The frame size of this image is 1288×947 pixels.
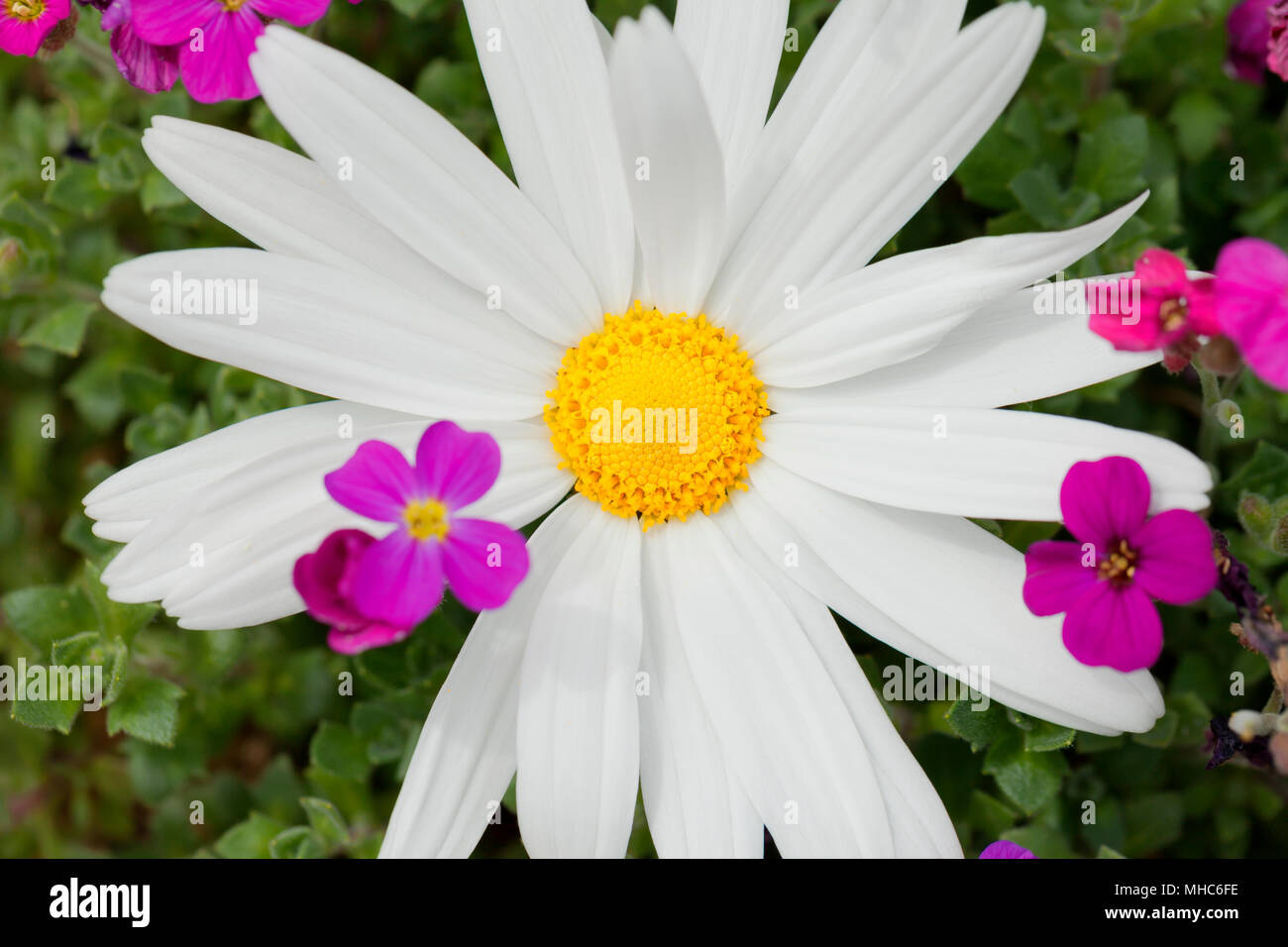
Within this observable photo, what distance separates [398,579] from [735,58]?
1283 millimetres

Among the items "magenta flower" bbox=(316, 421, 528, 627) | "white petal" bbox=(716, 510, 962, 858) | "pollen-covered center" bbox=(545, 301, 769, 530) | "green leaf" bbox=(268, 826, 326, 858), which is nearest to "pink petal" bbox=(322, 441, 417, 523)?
"magenta flower" bbox=(316, 421, 528, 627)

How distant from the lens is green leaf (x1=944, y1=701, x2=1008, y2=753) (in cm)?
271

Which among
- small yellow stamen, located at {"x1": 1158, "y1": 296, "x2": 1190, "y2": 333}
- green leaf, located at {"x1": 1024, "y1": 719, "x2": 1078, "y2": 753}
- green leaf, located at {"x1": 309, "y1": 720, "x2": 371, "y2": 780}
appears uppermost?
small yellow stamen, located at {"x1": 1158, "y1": 296, "x2": 1190, "y2": 333}

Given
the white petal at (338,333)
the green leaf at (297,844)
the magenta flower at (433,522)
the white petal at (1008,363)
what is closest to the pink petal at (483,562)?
the magenta flower at (433,522)

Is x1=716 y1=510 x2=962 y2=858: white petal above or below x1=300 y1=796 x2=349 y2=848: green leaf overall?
above

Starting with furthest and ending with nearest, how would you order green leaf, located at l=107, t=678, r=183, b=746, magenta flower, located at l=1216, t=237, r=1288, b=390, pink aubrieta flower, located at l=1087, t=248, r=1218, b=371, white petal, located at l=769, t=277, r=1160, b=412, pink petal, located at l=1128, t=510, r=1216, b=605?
green leaf, located at l=107, t=678, r=183, b=746
white petal, located at l=769, t=277, r=1160, b=412
pink petal, located at l=1128, t=510, r=1216, b=605
pink aubrieta flower, located at l=1087, t=248, r=1218, b=371
magenta flower, located at l=1216, t=237, r=1288, b=390

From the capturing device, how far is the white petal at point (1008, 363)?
2.45 meters

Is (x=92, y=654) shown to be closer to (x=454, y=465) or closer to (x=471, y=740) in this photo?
(x=471, y=740)

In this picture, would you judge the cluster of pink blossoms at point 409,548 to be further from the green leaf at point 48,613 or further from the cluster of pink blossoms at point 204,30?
the green leaf at point 48,613

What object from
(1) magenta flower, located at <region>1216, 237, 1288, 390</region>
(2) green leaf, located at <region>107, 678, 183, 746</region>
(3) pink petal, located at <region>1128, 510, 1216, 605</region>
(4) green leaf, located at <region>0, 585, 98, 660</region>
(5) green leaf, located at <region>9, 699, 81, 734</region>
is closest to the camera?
(1) magenta flower, located at <region>1216, 237, 1288, 390</region>

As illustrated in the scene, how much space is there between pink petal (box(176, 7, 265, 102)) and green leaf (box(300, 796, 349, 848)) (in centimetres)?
169

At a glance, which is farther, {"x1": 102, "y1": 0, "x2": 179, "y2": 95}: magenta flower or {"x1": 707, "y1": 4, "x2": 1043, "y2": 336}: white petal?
{"x1": 102, "y1": 0, "x2": 179, "y2": 95}: magenta flower

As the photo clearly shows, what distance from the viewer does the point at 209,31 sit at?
261 cm

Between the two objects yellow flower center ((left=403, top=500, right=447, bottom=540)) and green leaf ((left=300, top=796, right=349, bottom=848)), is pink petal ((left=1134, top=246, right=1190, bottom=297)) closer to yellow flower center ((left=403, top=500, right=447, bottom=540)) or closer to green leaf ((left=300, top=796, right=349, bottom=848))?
yellow flower center ((left=403, top=500, right=447, bottom=540))
